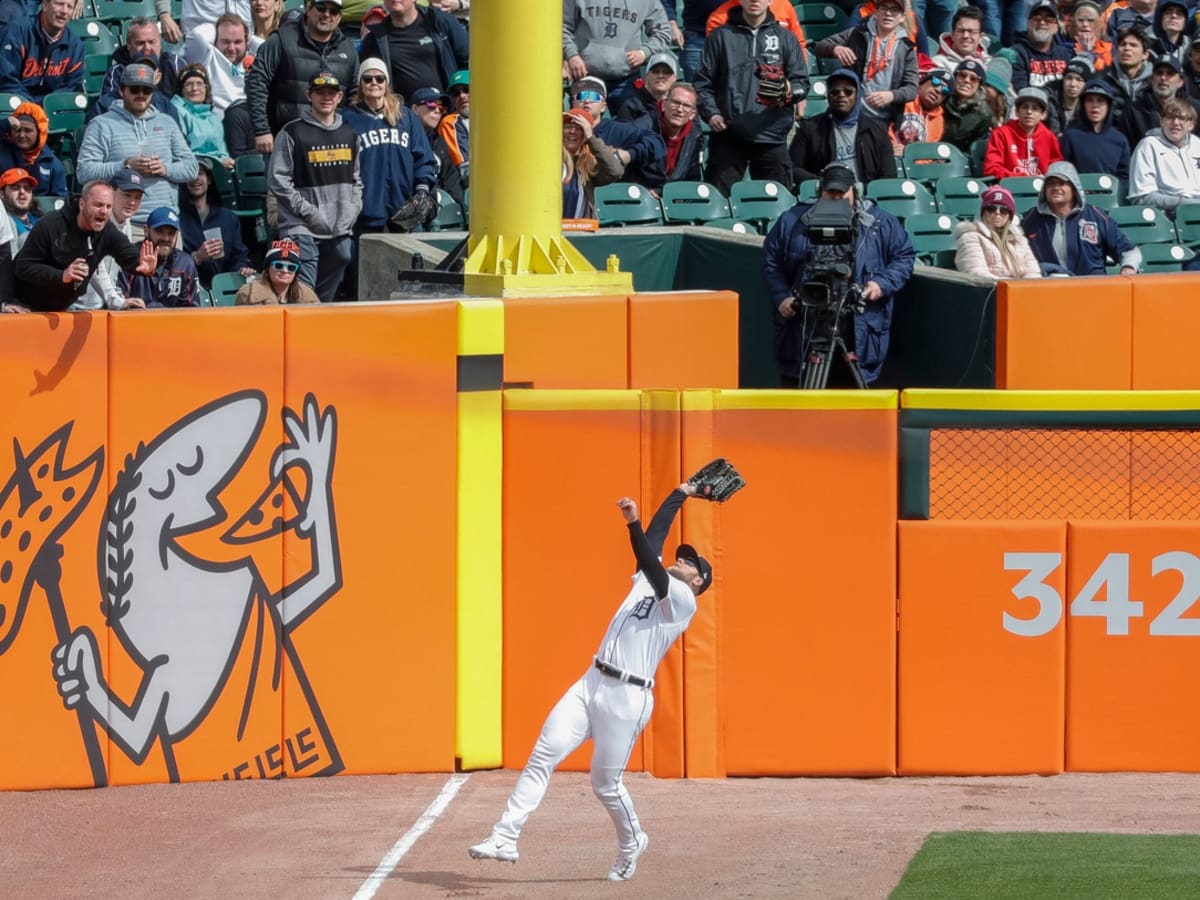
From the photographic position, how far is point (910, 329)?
490 inches

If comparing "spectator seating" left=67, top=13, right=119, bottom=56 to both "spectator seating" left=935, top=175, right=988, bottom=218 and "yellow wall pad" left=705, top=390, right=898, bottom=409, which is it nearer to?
"spectator seating" left=935, top=175, right=988, bottom=218

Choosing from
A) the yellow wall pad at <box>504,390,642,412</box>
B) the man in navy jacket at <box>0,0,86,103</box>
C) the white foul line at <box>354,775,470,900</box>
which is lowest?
the white foul line at <box>354,775,470,900</box>

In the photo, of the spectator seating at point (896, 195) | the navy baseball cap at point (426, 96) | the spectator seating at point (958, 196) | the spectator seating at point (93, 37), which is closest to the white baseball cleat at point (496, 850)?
the spectator seating at point (896, 195)

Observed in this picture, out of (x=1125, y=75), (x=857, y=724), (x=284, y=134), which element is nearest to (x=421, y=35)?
(x=284, y=134)

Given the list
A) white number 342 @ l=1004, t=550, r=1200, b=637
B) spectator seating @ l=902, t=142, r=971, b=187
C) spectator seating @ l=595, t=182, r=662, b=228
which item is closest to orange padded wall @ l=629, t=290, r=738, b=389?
white number 342 @ l=1004, t=550, r=1200, b=637

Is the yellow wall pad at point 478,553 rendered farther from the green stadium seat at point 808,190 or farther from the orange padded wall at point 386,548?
the green stadium seat at point 808,190

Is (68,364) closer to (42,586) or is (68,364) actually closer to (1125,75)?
(42,586)

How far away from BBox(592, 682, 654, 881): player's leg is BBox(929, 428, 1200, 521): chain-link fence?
8.03ft

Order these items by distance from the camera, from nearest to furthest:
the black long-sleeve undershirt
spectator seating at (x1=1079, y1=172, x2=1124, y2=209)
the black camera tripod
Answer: the black long-sleeve undershirt → the black camera tripod → spectator seating at (x1=1079, y1=172, x2=1124, y2=209)

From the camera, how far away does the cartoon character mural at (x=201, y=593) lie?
30.6 ft

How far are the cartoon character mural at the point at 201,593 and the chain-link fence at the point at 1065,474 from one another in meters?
3.12

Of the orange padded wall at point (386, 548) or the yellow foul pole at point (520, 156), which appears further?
the yellow foul pole at point (520, 156)

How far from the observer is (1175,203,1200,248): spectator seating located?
15.4 m

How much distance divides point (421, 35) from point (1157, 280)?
6.94 m
